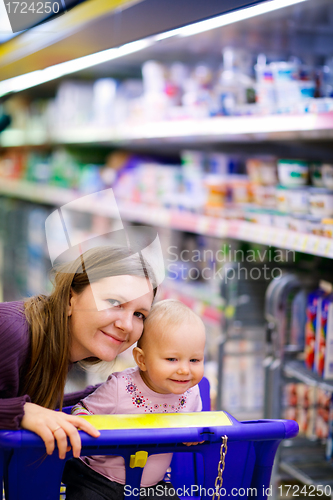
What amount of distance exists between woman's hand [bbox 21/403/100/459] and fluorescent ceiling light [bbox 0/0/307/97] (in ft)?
2.96

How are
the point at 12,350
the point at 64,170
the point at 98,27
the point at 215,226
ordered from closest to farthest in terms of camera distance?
the point at 12,350, the point at 98,27, the point at 215,226, the point at 64,170

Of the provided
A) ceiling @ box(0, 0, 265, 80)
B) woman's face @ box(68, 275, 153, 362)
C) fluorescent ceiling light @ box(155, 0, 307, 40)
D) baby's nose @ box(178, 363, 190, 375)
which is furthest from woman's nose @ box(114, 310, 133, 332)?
fluorescent ceiling light @ box(155, 0, 307, 40)

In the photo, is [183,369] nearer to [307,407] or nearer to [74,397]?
[74,397]

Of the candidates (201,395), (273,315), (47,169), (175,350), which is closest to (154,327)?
(175,350)

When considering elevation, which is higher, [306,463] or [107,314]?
[107,314]

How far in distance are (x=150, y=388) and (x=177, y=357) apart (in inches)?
4.6

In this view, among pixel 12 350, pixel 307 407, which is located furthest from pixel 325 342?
pixel 12 350

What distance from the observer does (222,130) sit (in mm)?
2115

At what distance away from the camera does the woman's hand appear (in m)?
0.84

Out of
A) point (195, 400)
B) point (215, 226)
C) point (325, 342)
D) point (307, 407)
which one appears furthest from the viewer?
point (215, 226)

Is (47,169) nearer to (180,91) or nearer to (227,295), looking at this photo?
(180,91)

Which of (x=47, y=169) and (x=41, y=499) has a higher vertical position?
(x=47, y=169)

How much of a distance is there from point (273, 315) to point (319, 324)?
16 centimetres

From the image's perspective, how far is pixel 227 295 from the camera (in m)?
2.20
